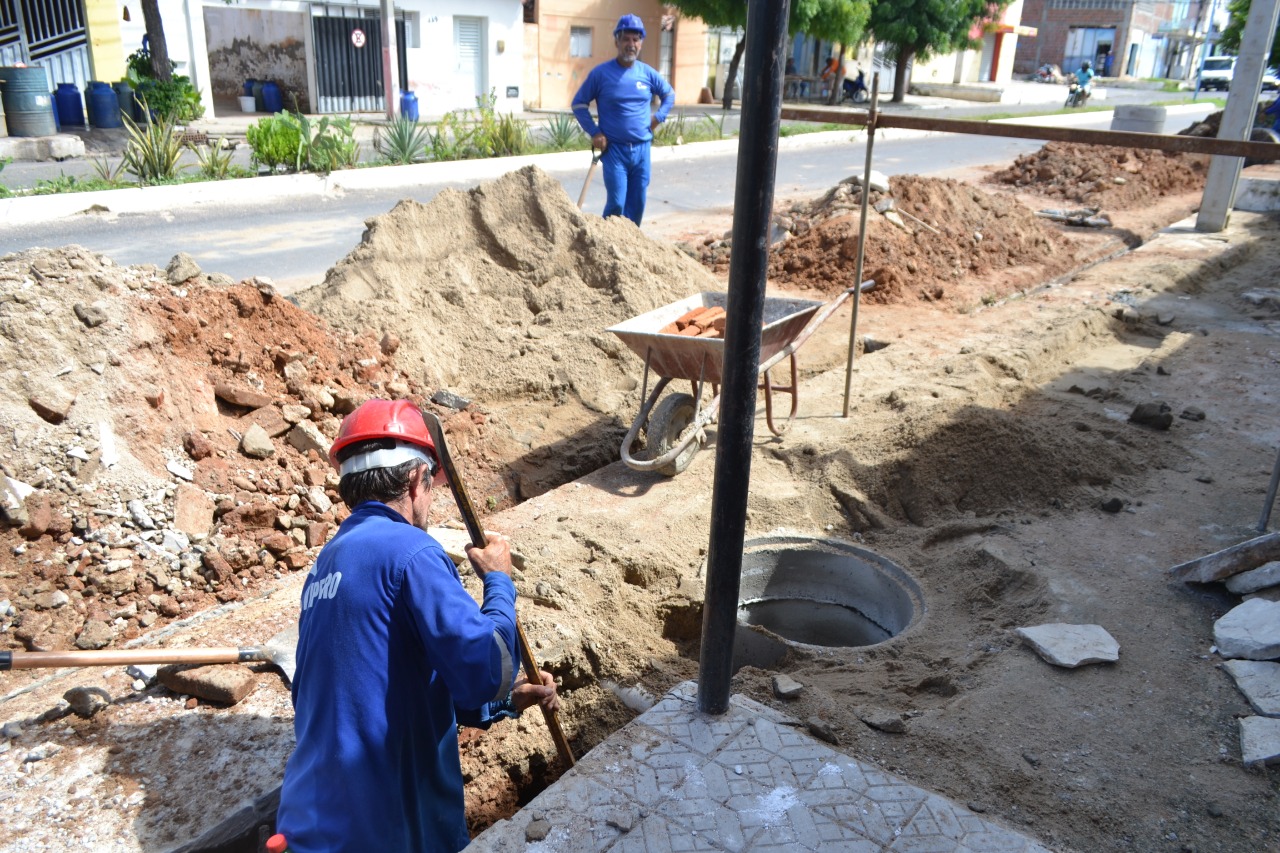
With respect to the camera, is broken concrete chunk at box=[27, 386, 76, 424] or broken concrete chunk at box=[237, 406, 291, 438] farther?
broken concrete chunk at box=[237, 406, 291, 438]

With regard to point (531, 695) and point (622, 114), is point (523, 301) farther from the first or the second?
point (531, 695)

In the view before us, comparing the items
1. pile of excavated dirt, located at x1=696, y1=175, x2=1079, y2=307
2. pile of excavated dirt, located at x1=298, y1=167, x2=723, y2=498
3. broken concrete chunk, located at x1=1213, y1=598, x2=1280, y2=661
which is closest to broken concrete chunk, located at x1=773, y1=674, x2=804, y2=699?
broken concrete chunk, located at x1=1213, y1=598, x2=1280, y2=661

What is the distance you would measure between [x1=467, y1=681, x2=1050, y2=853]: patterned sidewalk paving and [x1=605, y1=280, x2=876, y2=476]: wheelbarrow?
8.18 ft

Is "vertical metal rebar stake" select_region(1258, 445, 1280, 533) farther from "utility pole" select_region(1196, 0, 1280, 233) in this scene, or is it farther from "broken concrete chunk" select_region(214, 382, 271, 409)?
"utility pole" select_region(1196, 0, 1280, 233)

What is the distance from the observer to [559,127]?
17.6 meters

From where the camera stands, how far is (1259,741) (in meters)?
3.35

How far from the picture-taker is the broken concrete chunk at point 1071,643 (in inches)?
153

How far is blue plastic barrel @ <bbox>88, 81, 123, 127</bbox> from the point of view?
1734 cm

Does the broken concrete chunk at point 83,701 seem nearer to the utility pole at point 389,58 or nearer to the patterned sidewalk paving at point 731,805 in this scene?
the patterned sidewalk paving at point 731,805

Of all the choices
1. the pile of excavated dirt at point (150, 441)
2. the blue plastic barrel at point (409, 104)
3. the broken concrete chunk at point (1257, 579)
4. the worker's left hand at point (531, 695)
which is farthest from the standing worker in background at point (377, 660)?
the blue plastic barrel at point (409, 104)

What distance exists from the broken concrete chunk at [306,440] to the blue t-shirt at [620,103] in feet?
16.2

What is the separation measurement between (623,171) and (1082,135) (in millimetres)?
5374

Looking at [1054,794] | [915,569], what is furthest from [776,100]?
[915,569]

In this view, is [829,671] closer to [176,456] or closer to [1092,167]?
[176,456]
